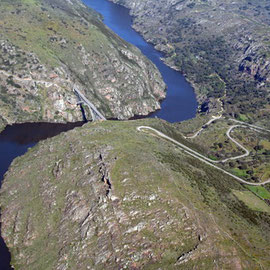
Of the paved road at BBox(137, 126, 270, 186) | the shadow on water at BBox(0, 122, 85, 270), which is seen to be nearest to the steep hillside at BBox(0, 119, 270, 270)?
the paved road at BBox(137, 126, 270, 186)

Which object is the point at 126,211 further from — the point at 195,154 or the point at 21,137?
the point at 21,137

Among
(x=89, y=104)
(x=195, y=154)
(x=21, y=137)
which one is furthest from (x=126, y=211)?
(x=89, y=104)

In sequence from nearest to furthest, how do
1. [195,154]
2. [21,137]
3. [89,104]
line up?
1. [195,154]
2. [21,137]
3. [89,104]

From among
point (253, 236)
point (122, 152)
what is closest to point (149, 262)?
point (253, 236)

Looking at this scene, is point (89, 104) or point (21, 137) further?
point (89, 104)

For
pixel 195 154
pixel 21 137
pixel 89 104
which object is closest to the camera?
pixel 195 154

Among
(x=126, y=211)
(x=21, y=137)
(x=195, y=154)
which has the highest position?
(x=21, y=137)
